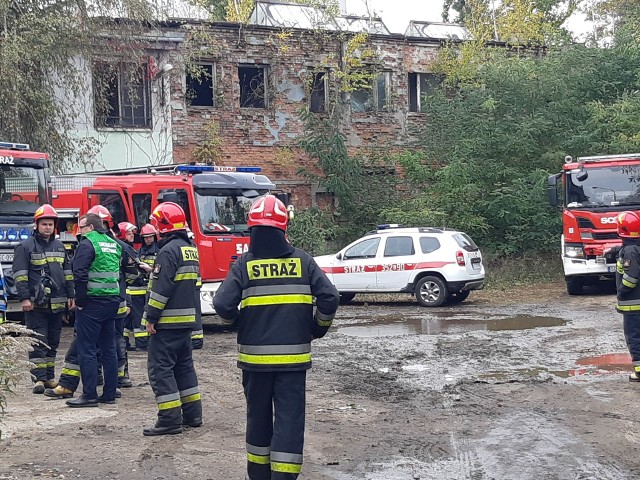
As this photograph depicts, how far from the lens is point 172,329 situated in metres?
8.23

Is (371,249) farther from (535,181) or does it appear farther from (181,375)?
(181,375)

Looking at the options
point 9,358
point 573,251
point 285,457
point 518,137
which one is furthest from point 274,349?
point 518,137

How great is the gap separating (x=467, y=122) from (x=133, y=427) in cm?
2090

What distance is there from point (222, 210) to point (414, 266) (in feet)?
17.7

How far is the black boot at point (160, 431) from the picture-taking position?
8.10m

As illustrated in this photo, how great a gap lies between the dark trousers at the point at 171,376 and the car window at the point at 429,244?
1209 centimetres

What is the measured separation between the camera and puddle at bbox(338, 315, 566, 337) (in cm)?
1580

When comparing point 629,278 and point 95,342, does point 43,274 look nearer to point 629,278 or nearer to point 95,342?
point 95,342

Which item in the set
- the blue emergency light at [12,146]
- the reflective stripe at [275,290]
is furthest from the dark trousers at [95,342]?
the blue emergency light at [12,146]

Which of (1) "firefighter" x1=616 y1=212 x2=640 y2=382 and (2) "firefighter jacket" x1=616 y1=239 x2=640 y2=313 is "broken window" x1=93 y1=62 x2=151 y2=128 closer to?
(1) "firefighter" x1=616 y1=212 x2=640 y2=382

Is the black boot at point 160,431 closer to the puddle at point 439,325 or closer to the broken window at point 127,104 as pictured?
the puddle at point 439,325

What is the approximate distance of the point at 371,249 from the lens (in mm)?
20656

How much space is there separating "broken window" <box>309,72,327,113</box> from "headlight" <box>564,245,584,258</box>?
34.8 feet

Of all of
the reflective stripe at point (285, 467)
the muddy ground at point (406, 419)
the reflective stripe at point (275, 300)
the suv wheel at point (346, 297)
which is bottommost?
the suv wheel at point (346, 297)
